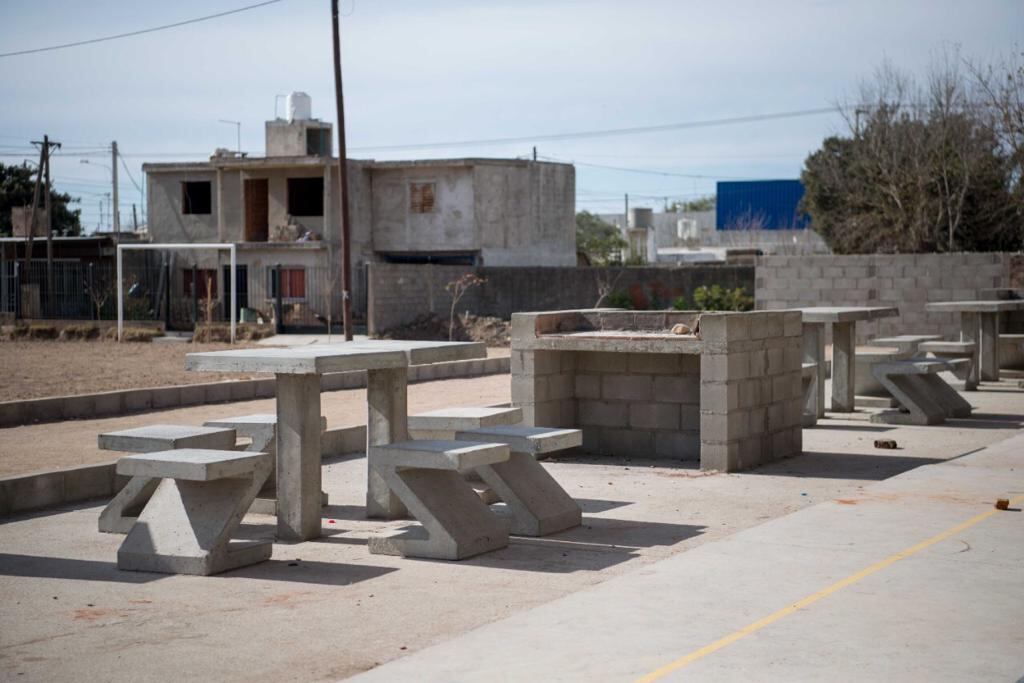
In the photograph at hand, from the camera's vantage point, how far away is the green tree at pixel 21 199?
61.9 metres

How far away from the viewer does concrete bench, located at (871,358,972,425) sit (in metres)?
15.5

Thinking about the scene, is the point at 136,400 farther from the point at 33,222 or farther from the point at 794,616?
the point at 33,222

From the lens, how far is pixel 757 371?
12.1 meters

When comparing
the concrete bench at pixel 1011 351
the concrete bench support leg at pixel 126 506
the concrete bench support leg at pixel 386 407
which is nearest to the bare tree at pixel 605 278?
the concrete bench at pixel 1011 351

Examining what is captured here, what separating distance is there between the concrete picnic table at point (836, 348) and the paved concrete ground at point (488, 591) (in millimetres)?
5202

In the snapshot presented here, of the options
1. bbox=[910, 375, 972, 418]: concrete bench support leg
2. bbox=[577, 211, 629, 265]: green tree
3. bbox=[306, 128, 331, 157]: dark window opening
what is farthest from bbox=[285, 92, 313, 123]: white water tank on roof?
bbox=[910, 375, 972, 418]: concrete bench support leg

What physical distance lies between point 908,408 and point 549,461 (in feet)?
17.5

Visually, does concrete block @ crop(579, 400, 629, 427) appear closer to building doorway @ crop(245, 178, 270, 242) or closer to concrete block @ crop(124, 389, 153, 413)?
concrete block @ crop(124, 389, 153, 413)

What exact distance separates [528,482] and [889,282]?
2011 centimetres

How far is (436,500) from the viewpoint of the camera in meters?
8.10

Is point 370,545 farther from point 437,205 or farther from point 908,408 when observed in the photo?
point 437,205

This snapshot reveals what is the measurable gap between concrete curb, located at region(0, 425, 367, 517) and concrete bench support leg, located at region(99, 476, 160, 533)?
3.98 feet

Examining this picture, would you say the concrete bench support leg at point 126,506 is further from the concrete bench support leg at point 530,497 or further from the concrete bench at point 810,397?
the concrete bench at point 810,397

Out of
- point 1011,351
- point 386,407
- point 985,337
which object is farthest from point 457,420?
point 1011,351
